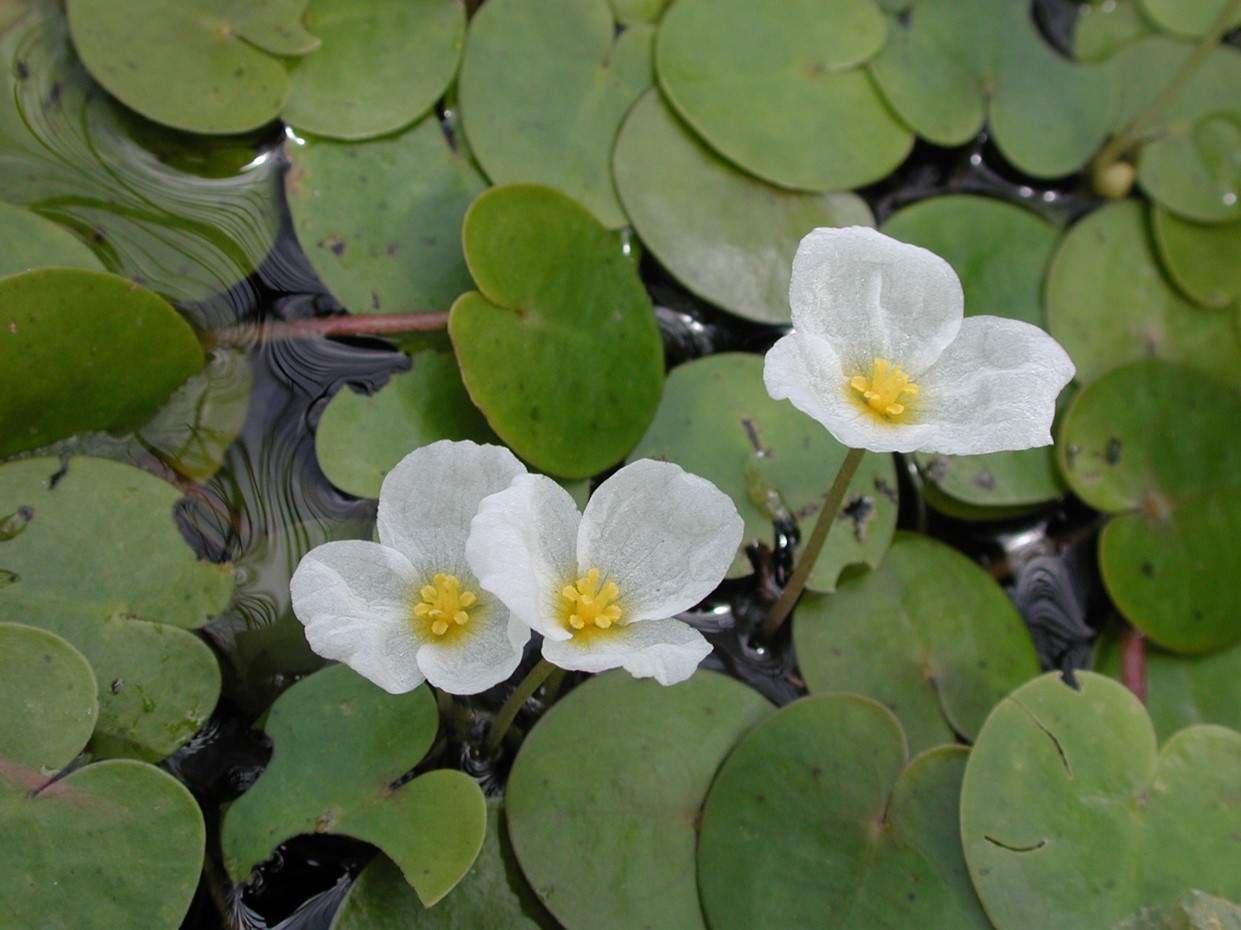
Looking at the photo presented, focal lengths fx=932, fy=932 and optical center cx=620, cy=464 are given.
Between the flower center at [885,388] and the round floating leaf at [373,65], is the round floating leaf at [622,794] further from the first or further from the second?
the round floating leaf at [373,65]

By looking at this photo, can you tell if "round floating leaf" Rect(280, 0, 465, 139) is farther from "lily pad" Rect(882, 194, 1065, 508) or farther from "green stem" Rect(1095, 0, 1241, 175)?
"green stem" Rect(1095, 0, 1241, 175)

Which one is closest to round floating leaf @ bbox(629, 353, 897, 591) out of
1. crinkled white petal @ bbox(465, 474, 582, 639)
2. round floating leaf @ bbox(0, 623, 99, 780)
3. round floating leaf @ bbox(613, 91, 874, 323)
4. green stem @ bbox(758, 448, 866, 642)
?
green stem @ bbox(758, 448, 866, 642)

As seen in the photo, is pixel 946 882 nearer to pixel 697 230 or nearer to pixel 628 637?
pixel 628 637

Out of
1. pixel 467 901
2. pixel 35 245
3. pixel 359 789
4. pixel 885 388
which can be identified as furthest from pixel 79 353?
pixel 885 388

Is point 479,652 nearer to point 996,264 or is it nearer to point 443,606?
point 443,606

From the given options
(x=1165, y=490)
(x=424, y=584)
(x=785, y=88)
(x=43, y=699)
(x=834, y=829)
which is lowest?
(x=834, y=829)

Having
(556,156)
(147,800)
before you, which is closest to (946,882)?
(147,800)

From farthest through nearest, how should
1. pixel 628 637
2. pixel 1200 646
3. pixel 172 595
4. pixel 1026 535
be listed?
pixel 1026 535 → pixel 1200 646 → pixel 172 595 → pixel 628 637
